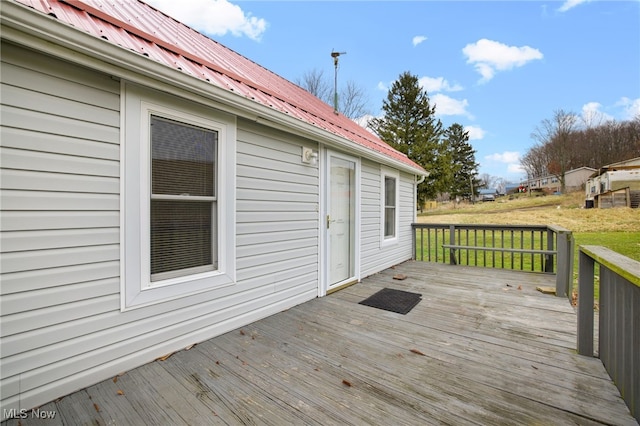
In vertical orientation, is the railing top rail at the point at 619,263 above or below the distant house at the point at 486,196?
below

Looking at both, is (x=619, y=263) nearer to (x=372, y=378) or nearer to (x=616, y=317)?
(x=616, y=317)

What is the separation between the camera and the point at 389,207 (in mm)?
5855

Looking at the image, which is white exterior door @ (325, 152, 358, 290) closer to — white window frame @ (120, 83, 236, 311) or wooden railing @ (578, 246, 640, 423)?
white window frame @ (120, 83, 236, 311)

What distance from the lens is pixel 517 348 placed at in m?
2.41

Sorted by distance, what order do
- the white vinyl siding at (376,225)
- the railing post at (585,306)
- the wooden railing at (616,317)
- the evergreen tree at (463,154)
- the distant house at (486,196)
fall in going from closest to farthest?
the wooden railing at (616,317), the railing post at (585,306), the white vinyl siding at (376,225), the evergreen tree at (463,154), the distant house at (486,196)

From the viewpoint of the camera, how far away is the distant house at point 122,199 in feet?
5.33

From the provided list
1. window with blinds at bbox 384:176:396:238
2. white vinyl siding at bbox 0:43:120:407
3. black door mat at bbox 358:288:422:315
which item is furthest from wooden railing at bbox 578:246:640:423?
window with blinds at bbox 384:176:396:238

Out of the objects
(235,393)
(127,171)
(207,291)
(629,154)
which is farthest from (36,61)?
(629,154)

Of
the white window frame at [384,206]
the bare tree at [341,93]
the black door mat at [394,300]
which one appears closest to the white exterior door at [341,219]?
the black door mat at [394,300]

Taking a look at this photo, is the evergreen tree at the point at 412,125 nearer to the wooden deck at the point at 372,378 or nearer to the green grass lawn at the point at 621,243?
the green grass lawn at the point at 621,243

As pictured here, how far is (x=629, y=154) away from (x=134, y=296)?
40.3 m

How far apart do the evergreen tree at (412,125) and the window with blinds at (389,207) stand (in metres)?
12.9

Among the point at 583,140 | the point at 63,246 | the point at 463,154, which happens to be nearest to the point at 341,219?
the point at 63,246

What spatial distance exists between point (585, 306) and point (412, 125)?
19.1 meters
